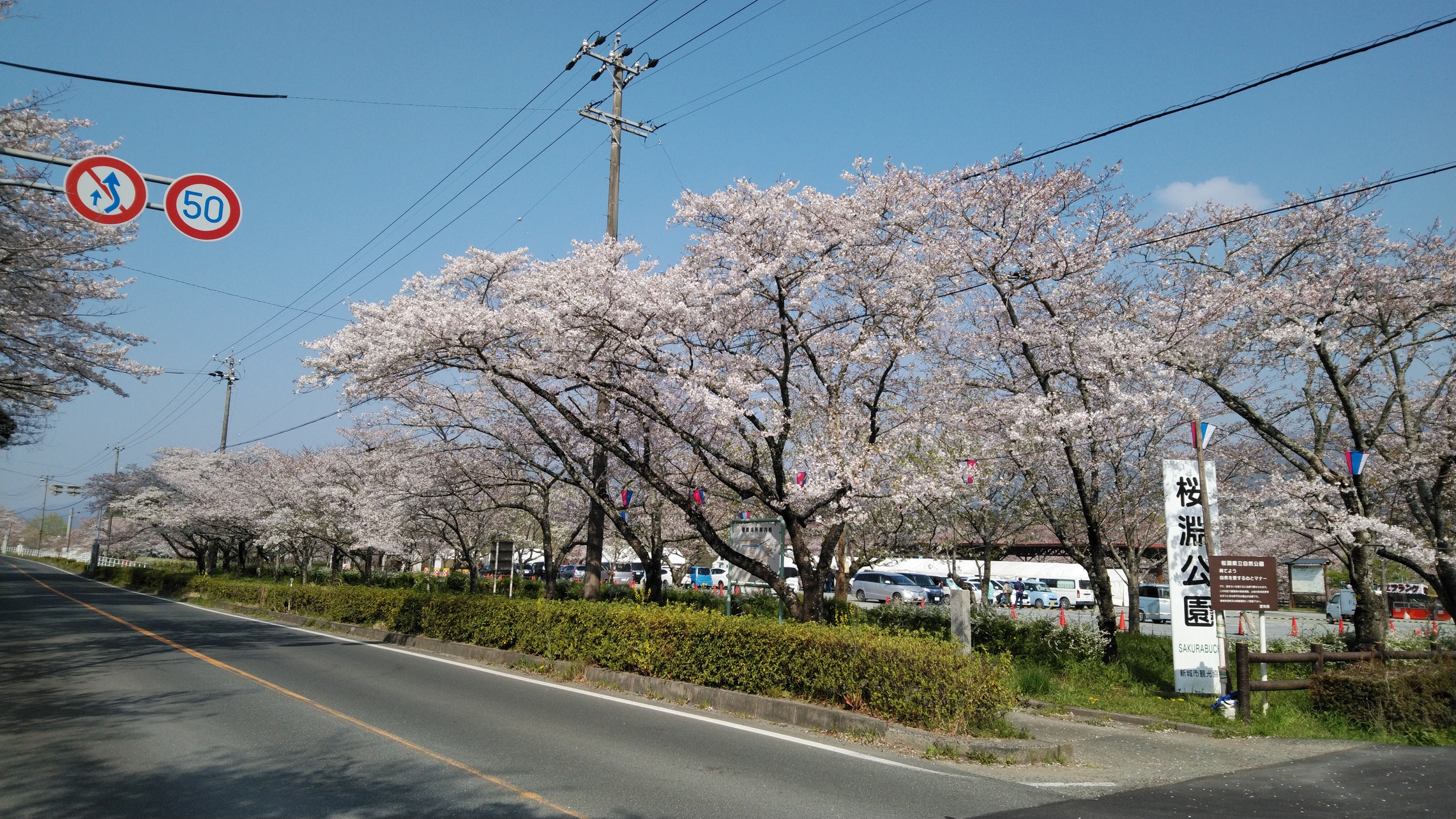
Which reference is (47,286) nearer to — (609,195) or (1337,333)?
(609,195)

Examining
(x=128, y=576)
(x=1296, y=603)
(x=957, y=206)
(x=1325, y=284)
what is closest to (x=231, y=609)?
(x=128, y=576)

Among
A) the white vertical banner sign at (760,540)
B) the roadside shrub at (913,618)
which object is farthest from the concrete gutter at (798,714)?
the roadside shrub at (913,618)

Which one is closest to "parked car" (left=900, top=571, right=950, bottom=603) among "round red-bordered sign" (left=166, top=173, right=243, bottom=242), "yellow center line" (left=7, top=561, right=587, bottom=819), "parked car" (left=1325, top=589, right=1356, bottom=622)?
"parked car" (left=1325, top=589, right=1356, bottom=622)

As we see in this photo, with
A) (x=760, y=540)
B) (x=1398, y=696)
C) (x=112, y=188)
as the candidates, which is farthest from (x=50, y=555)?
(x=1398, y=696)

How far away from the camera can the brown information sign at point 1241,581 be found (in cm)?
1070

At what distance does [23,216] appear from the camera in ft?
43.1

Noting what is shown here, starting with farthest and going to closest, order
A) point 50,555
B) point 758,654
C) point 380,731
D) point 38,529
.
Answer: point 38,529
point 50,555
point 758,654
point 380,731

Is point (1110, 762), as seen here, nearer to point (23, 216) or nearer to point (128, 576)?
point (23, 216)

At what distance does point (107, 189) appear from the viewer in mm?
7645

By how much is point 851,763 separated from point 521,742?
3.16m

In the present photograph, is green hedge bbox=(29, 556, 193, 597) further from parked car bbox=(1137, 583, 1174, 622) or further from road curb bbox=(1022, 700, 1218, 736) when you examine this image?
parked car bbox=(1137, 583, 1174, 622)

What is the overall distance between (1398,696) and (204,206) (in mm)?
14402

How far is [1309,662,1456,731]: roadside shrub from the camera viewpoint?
975 cm

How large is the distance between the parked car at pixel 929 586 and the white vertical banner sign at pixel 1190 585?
2608 cm
